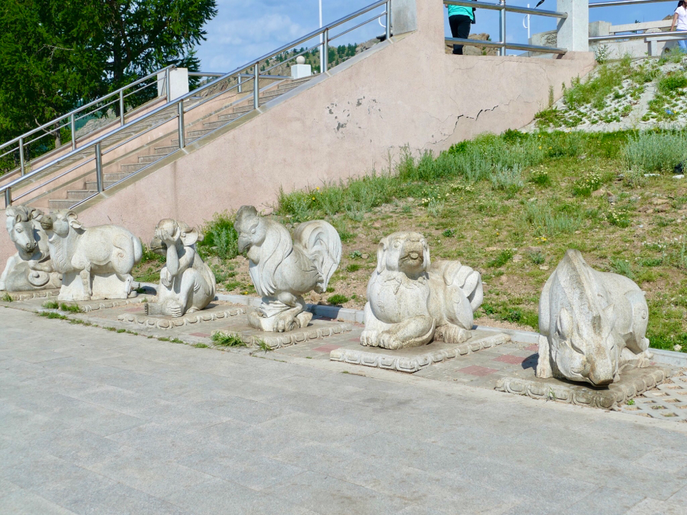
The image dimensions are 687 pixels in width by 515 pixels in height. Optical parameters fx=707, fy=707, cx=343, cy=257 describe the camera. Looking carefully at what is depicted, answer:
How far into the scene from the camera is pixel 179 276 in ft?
28.5

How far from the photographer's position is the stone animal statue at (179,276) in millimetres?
8453

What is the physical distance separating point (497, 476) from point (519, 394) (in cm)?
163

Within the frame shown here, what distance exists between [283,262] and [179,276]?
1.85m

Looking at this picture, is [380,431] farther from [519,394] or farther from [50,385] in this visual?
[50,385]

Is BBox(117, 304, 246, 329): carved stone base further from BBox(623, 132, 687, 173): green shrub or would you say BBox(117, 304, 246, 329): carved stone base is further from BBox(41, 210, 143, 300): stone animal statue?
BBox(623, 132, 687, 173): green shrub

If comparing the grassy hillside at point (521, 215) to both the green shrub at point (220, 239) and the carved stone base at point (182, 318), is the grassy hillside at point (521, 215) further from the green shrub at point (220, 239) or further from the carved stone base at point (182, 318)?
the carved stone base at point (182, 318)

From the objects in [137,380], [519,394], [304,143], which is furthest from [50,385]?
[304,143]

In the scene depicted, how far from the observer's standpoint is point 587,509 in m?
3.47

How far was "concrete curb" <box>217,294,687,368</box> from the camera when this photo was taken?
6285 millimetres

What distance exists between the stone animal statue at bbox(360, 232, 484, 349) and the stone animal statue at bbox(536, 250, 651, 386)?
4.54ft

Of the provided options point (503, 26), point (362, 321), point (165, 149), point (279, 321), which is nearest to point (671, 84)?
point (503, 26)

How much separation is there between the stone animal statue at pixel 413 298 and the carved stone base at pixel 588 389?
1.27m

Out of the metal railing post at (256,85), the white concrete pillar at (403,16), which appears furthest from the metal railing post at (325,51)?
the white concrete pillar at (403,16)

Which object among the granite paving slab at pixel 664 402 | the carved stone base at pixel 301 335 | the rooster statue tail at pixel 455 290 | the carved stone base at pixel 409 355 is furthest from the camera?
the carved stone base at pixel 301 335
